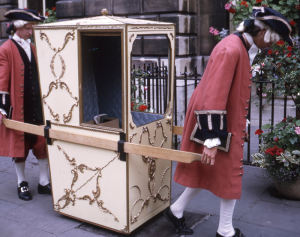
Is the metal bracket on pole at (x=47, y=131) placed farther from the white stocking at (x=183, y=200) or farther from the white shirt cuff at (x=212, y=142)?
the white shirt cuff at (x=212, y=142)

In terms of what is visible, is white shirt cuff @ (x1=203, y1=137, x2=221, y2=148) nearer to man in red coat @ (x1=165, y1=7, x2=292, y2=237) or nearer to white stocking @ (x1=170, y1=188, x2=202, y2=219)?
man in red coat @ (x1=165, y1=7, x2=292, y2=237)

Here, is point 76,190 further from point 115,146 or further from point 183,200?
point 183,200

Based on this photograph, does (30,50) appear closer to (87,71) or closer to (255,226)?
(87,71)

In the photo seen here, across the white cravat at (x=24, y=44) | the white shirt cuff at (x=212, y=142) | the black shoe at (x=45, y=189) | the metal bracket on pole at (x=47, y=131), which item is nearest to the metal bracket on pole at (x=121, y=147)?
the white shirt cuff at (x=212, y=142)

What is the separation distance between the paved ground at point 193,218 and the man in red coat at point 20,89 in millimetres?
289

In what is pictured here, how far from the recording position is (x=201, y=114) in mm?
2740

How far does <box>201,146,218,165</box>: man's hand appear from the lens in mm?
2703

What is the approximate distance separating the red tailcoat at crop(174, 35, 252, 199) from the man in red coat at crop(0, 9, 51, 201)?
6.22 feet

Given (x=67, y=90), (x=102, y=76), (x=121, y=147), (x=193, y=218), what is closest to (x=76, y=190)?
(x=121, y=147)

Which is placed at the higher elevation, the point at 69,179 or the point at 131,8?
the point at 131,8

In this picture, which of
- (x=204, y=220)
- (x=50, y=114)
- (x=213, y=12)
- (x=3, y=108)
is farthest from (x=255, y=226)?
(x=213, y=12)

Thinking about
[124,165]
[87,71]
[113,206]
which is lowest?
[113,206]

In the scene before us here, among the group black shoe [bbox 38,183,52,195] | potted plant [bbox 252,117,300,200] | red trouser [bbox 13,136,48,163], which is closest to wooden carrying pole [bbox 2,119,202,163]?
red trouser [bbox 13,136,48,163]

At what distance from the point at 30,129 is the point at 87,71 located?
0.79 meters
